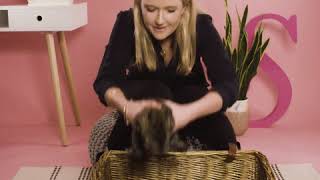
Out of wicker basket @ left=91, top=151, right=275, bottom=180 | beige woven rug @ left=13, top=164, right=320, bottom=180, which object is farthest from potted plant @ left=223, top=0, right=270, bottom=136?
wicker basket @ left=91, top=151, right=275, bottom=180

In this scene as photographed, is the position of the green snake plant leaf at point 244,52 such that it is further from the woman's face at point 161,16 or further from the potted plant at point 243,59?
the woman's face at point 161,16

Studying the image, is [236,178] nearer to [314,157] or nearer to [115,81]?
[115,81]

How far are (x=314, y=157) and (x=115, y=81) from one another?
1009 millimetres

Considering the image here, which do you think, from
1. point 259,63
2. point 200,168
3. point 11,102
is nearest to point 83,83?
point 11,102

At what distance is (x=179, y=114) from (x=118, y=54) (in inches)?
15.0

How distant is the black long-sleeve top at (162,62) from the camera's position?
1.38 metres

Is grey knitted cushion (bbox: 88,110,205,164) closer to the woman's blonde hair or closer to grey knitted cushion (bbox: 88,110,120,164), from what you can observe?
grey knitted cushion (bbox: 88,110,120,164)

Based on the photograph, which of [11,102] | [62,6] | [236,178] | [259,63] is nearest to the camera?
[236,178]

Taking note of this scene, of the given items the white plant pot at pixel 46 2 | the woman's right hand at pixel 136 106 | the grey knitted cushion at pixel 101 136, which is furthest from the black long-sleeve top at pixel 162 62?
the white plant pot at pixel 46 2

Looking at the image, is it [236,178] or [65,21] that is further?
[65,21]

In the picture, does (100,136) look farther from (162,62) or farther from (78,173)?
(162,62)

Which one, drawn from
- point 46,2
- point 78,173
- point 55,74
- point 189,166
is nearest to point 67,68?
point 55,74

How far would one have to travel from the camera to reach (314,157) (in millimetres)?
1989

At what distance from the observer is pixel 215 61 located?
141cm
